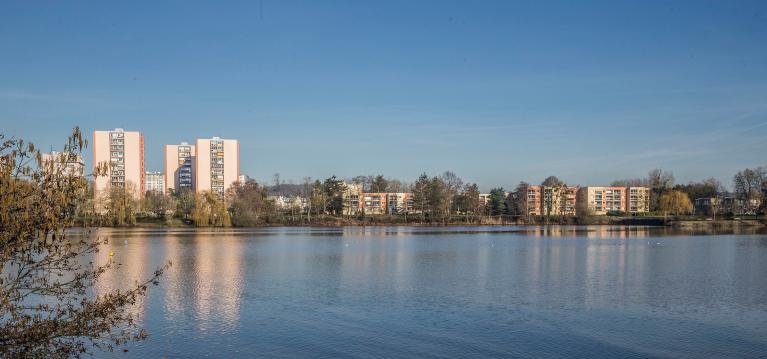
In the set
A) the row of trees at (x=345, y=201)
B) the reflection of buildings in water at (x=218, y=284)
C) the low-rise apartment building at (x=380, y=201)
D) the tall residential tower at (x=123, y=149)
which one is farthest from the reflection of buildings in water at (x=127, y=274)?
the tall residential tower at (x=123, y=149)

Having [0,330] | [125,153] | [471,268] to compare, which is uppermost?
[125,153]

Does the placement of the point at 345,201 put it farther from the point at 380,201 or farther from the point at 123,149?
the point at 123,149

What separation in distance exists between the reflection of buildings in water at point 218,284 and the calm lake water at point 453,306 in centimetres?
6

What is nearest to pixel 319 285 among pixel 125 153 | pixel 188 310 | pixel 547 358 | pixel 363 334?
pixel 188 310

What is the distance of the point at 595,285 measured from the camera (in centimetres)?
2247

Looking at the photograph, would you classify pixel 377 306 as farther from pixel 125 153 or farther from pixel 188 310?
pixel 125 153

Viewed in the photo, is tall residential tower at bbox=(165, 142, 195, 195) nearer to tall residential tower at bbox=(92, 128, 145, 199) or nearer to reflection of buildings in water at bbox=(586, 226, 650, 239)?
tall residential tower at bbox=(92, 128, 145, 199)

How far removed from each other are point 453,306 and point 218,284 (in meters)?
9.37

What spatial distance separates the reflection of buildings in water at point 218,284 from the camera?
1708 centimetres

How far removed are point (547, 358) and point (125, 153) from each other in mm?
108178

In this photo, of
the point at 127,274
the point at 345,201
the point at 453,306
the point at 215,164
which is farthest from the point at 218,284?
the point at 215,164

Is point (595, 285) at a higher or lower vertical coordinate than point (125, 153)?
lower

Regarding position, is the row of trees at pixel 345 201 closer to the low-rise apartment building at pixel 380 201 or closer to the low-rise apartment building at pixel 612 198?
A: the low-rise apartment building at pixel 380 201

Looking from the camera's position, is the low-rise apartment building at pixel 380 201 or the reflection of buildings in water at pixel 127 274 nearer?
the reflection of buildings in water at pixel 127 274
